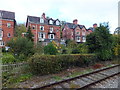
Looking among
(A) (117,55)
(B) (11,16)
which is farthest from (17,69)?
(B) (11,16)

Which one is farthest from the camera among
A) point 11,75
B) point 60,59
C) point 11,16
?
point 11,16

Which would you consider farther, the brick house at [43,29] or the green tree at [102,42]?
the brick house at [43,29]

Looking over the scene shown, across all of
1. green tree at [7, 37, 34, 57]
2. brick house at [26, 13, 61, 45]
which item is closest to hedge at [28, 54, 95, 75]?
green tree at [7, 37, 34, 57]

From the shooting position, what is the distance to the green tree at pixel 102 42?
11.9m

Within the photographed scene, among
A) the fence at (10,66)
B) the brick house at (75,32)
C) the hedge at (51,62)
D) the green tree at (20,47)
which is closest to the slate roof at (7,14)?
the green tree at (20,47)

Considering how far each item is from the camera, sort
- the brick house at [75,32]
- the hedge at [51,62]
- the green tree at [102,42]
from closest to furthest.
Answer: the hedge at [51,62] < the green tree at [102,42] < the brick house at [75,32]

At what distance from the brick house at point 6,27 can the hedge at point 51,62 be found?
22451 mm

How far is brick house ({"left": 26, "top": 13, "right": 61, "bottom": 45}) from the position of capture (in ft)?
93.2

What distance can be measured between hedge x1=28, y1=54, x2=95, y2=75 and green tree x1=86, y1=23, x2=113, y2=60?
3956 mm

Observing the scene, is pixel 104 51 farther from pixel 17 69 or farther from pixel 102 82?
pixel 17 69

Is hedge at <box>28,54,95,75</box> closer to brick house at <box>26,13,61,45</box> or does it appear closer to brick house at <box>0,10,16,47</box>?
brick house at <box>26,13,61,45</box>

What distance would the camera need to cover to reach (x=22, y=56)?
11234 mm

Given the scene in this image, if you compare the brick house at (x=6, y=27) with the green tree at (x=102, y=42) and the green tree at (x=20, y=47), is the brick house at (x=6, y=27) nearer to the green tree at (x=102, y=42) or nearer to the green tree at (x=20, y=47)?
the green tree at (x=20, y=47)

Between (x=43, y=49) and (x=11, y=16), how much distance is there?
772 inches
